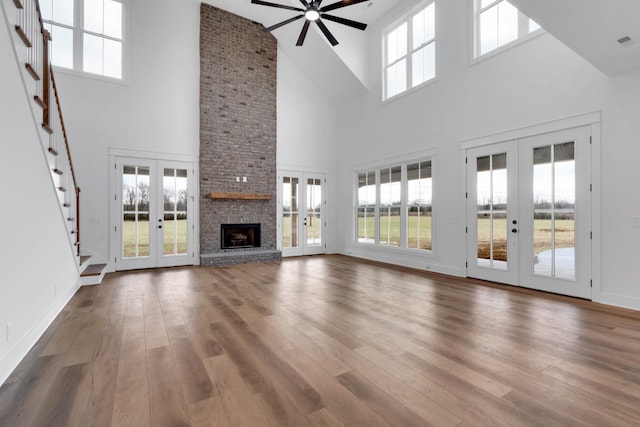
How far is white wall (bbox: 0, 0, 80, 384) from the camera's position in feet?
7.13

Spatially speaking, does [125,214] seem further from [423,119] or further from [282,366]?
[423,119]

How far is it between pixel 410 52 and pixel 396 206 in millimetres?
3336

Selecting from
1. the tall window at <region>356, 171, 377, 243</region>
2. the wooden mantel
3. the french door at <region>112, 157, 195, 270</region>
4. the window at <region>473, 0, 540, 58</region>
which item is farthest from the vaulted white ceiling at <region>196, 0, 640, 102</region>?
the french door at <region>112, 157, 195, 270</region>

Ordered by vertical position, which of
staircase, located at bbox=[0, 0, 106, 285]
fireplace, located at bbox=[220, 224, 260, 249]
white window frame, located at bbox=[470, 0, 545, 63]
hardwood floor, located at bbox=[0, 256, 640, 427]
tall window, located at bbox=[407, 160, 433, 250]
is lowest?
hardwood floor, located at bbox=[0, 256, 640, 427]

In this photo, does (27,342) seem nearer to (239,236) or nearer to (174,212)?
(174,212)

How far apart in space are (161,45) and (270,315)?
21.0ft

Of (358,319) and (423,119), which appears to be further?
(423,119)

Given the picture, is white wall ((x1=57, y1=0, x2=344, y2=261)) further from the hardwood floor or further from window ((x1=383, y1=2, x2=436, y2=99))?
window ((x1=383, y1=2, x2=436, y2=99))

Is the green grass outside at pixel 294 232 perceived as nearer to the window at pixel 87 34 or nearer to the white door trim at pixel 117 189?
the white door trim at pixel 117 189

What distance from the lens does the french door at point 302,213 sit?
817 centimetres

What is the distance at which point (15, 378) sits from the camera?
2135 millimetres

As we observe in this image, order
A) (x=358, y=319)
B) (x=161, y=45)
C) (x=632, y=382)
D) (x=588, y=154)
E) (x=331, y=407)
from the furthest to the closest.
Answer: (x=161, y=45), (x=588, y=154), (x=358, y=319), (x=632, y=382), (x=331, y=407)

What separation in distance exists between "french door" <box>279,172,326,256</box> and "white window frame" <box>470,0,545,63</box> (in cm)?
466

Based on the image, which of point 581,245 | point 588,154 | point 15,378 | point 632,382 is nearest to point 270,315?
point 15,378
